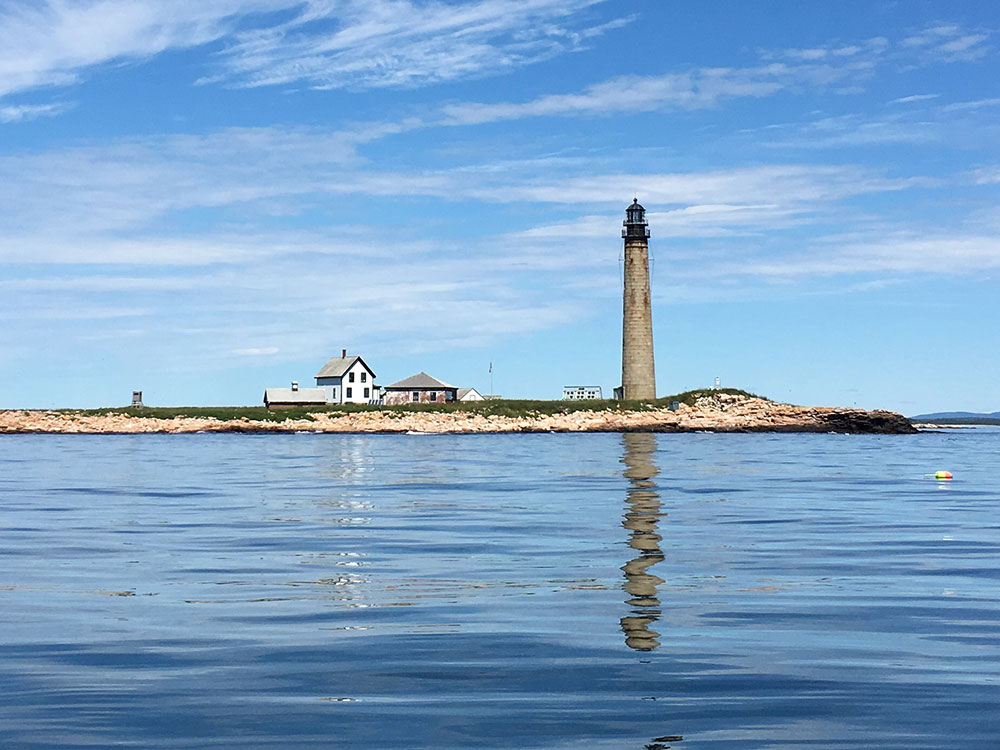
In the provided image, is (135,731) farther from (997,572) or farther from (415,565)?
(997,572)

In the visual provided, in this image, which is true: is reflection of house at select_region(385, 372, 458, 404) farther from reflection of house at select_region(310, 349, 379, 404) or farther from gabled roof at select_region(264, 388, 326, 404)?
gabled roof at select_region(264, 388, 326, 404)

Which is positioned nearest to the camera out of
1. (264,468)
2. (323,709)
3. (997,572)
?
(323,709)

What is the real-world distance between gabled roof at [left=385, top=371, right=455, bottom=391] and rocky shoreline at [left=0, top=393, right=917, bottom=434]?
1338 centimetres

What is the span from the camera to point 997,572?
13.6 meters

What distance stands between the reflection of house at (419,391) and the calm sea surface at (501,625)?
276ft

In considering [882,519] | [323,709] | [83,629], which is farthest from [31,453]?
[323,709]

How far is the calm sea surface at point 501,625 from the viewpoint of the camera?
6.90 meters

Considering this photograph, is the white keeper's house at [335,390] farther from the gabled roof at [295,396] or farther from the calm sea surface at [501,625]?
the calm sea surface at [501,625]

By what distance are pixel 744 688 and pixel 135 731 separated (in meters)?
3.90

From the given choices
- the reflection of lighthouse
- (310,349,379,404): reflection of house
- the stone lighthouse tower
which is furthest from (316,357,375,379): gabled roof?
the reflection of lighthouse

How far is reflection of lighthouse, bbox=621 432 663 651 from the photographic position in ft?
31.8

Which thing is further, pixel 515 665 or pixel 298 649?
pixel 298 649

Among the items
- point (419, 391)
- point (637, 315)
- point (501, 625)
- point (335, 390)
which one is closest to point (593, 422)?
point (637, 315)

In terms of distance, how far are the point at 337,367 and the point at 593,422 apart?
90.0 ft
